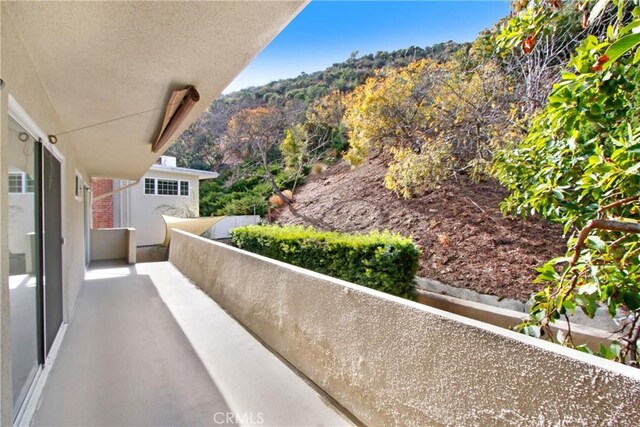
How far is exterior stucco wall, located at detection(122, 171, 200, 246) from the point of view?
14.1m

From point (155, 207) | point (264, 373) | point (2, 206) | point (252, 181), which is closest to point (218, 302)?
point (264, 373)

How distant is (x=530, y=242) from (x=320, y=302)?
18.8ft

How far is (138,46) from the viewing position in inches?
88.8

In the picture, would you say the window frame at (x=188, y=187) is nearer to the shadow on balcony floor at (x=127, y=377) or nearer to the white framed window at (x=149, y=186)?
the white framed window at (x=149, y=186)

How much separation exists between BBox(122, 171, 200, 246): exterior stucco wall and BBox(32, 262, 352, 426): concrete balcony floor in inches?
406

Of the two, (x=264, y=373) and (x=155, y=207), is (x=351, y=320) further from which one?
(x=155, y=207)

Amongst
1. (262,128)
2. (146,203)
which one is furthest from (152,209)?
(262,128)

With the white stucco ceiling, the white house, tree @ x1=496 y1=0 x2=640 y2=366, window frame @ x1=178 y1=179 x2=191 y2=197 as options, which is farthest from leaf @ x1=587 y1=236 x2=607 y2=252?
window frame @ x1=178 y1=179 x2=191 y2=197

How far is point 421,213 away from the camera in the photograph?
903 centimetres

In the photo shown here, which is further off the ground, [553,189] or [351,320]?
[553,189]

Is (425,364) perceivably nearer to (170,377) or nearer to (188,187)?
(170,377)

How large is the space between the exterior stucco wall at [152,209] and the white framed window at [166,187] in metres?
0.16

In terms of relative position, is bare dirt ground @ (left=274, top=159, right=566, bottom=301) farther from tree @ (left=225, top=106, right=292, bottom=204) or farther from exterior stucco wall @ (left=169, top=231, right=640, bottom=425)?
tree @ (left=225, top=106, right=292, bottom=204)

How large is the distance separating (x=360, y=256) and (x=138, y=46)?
4.05 m
